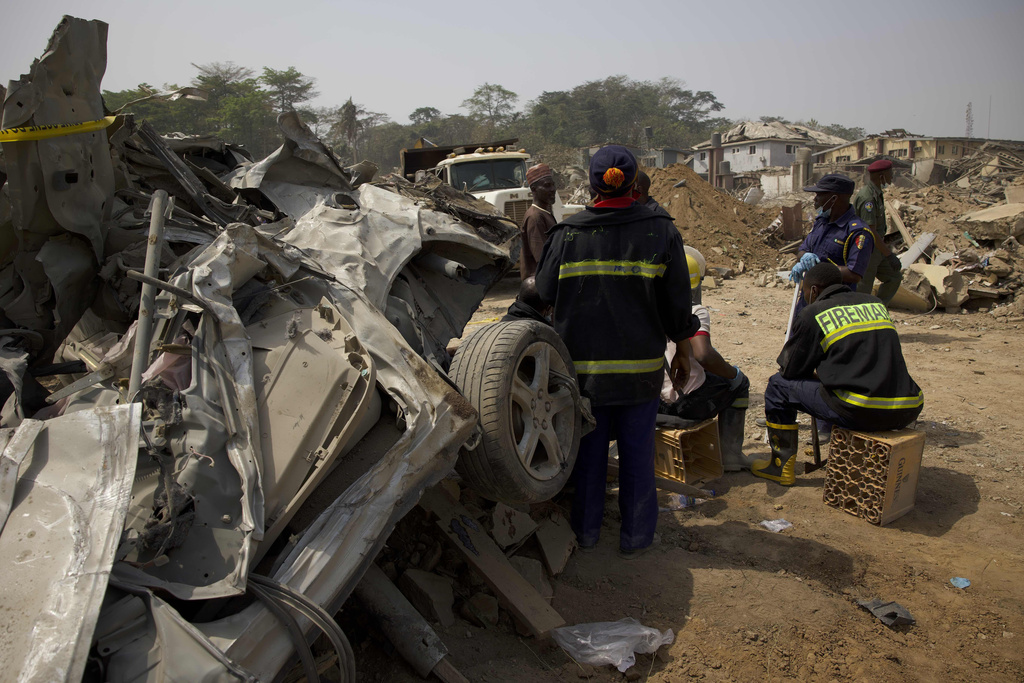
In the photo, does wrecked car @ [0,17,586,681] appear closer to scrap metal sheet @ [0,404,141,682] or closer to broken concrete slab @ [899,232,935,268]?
scrap metal sheet @ [0,404,141,682]

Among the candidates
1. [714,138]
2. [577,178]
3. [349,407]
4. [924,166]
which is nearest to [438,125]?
[714,138]

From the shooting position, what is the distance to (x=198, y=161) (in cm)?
545

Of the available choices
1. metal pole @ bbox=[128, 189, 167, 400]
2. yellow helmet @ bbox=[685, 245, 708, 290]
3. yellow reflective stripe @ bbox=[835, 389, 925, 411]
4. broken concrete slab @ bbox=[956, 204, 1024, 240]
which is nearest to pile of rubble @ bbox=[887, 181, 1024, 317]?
broken concrete slab @ bbox=[956, 204, 1024, 240]

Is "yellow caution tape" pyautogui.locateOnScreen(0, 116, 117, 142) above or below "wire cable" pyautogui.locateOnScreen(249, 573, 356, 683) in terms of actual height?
above

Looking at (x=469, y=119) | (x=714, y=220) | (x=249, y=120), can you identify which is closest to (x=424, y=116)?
(x=469, y=119)

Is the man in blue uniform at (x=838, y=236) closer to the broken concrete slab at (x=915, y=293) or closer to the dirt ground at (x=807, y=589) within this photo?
the dirt ground at (x=807, y=589)

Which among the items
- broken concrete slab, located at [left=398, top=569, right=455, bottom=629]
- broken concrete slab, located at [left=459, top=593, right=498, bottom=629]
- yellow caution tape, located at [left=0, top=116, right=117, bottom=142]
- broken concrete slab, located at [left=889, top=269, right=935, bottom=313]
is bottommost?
broken concrete slab, located at [left=459, top=593, right=498, bottom=629]

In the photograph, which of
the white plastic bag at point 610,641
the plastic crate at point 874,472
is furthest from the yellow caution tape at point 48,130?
the plastic crate at point 874,472

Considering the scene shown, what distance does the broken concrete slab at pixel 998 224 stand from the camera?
1064 centimetres

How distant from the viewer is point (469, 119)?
57375mm

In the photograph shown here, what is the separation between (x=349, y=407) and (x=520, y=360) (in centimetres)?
82

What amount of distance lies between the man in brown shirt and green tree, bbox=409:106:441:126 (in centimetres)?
5728

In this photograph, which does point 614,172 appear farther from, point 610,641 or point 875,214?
point 875,214

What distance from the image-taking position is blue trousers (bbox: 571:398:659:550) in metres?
3.45
